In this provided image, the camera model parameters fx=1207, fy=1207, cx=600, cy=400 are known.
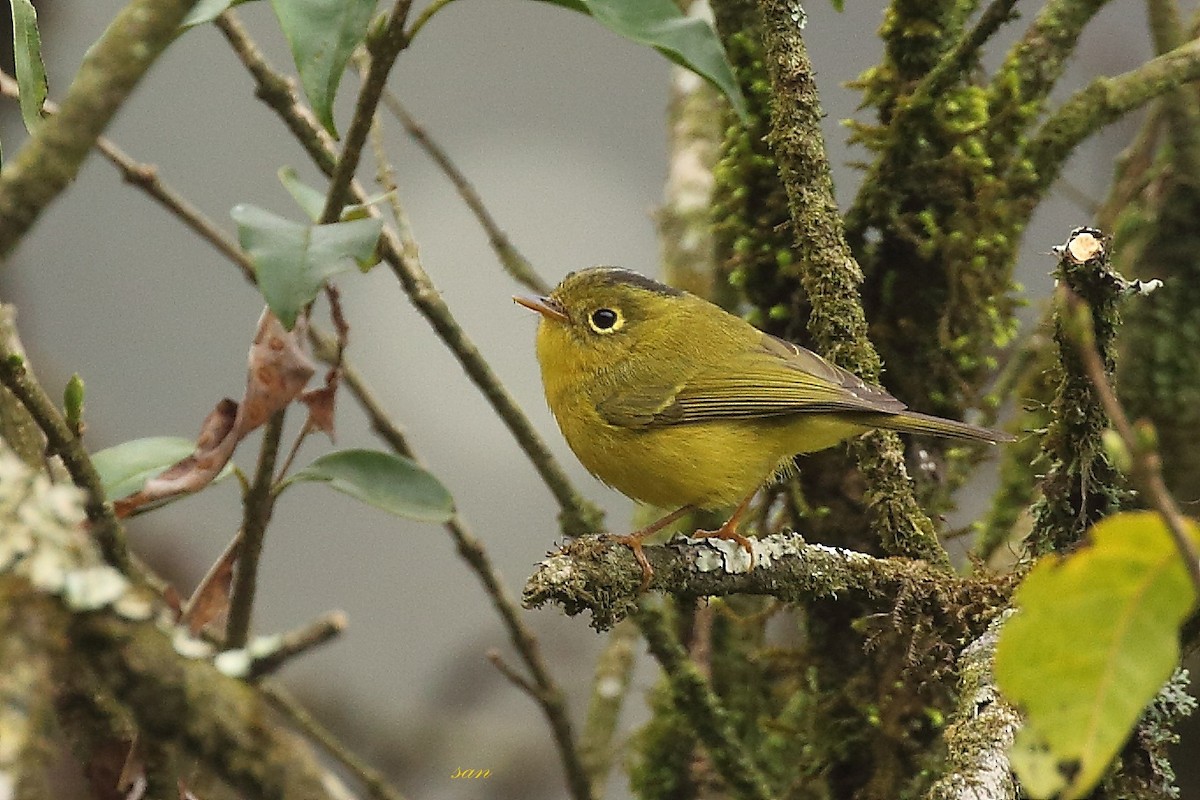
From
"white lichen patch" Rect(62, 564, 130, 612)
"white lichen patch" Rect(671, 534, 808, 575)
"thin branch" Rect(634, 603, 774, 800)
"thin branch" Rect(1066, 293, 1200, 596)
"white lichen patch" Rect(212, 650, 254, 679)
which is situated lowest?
"thin branch" Rect(634, 603, 774, 800)

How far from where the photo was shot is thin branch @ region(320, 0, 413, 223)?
1.94 meters

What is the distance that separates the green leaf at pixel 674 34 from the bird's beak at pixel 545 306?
48.2 inches

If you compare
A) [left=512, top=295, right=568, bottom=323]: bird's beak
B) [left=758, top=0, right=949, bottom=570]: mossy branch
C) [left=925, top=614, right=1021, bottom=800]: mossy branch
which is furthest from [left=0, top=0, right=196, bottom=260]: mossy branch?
[left=512, top=295, right=568, bottom=323]: bird's beak

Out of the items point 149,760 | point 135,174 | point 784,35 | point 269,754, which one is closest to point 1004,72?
point 784,35

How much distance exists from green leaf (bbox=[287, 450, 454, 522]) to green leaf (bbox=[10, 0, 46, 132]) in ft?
2.62

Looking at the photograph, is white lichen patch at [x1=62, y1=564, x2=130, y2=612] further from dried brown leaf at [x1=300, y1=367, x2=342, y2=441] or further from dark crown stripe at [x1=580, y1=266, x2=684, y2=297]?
dark crown stripe at [x1=580, y1=266, x2=684, y2=297]

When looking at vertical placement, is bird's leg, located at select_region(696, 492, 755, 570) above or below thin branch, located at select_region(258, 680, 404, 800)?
above

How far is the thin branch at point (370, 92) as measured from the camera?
1.94 meters

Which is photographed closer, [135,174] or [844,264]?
[844,264]

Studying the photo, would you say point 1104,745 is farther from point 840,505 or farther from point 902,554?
point 840,505

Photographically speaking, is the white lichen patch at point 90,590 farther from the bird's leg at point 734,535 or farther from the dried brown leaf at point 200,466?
the bird's leg at point 734,535

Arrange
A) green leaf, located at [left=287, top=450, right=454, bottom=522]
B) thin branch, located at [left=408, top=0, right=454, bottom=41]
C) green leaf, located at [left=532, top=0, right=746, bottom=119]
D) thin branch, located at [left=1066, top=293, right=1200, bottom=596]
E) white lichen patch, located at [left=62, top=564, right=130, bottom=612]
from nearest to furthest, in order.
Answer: thin branch, located at [left=1066, top=293, right=1200, bottom=596], white lichen patch, located at [left=62, top=564, right=130, bottom=612], green leaf, located at [left=532, top=0, right=746, bottom=119], thin branch, located at [left=408, top=0, right=454, bottom=41], green leaf, located at [left=287, top=450, right=454, bottom=522]

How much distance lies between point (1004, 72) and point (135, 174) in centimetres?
212

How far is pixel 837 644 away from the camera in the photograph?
9.13ft
